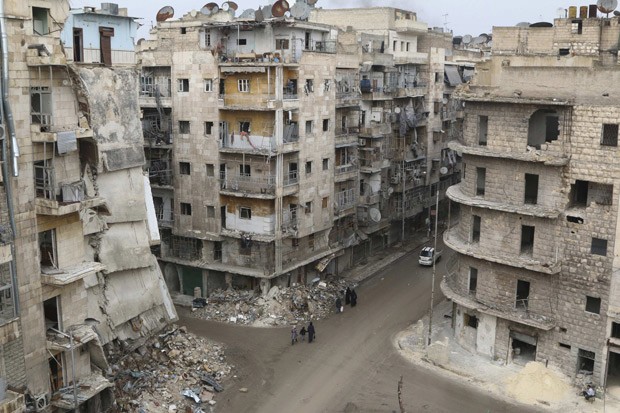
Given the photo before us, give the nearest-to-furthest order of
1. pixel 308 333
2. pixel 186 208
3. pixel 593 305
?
1. pixel 593 305
2. pixel 308 333
3. pixel 186 208

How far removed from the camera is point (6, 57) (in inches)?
973

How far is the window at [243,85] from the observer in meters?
47.5

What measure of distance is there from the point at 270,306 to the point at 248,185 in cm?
889

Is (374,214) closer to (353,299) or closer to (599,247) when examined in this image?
(353,299)

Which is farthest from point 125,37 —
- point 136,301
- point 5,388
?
point 5,388

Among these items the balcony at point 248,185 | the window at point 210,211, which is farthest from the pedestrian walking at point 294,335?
the window at point 210,211

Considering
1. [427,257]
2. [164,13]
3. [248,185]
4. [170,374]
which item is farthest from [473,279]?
[164,13]

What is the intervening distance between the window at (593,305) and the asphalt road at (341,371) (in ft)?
21.8

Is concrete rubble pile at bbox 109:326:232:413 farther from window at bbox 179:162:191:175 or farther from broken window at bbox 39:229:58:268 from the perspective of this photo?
window at bbox 179:162:191:175

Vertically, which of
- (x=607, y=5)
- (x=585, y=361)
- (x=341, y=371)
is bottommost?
(x=341, y=371)

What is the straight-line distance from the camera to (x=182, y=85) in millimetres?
50188

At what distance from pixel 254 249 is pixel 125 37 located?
65.9 ft

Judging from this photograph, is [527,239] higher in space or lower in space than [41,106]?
lower

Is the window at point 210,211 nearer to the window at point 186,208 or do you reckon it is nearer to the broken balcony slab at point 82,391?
the window at point 186,208
